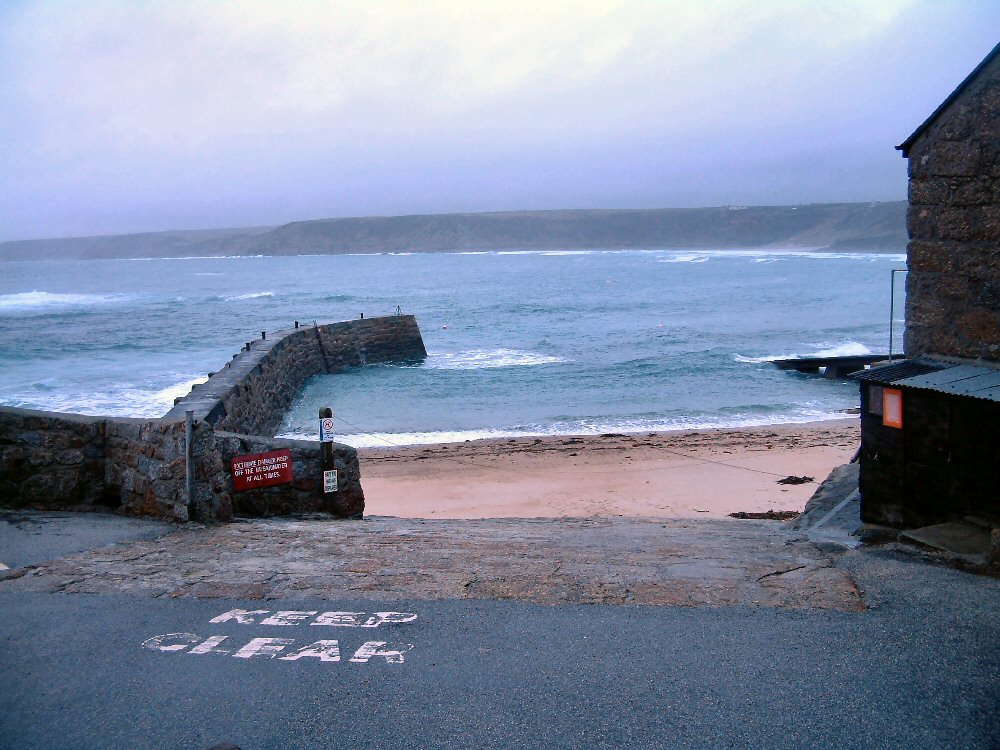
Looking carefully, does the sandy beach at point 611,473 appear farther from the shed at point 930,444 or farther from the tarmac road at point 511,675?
the tarmac road at point 511,675

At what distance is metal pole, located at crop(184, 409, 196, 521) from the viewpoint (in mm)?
7051

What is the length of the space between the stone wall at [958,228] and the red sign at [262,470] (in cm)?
584

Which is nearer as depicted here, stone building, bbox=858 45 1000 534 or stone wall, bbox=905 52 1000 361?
stone building, bbox=858 45 1000 534

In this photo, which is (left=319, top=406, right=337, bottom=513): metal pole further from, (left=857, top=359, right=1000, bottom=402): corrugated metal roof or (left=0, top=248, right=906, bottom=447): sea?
(left=0, top=248, right=906, bottom=447): sea

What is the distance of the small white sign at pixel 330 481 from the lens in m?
8.48

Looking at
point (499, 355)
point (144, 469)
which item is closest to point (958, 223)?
point (144, 469)

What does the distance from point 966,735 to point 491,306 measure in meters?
62.9

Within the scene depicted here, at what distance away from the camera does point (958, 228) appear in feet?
22.8

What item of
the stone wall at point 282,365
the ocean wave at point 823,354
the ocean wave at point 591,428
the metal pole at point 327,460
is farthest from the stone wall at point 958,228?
the ocean wave at point 823,354

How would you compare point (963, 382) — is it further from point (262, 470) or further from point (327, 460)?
point (262, 470)

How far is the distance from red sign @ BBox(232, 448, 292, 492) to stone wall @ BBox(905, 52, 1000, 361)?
584 centimetres

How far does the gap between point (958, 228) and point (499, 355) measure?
100 feet

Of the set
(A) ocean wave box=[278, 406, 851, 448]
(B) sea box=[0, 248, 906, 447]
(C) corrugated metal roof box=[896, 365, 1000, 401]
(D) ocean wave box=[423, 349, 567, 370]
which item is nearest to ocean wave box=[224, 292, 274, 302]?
(B) sea box=[0, 248, 906, 447]

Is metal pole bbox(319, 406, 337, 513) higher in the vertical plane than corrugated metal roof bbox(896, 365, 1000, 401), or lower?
lower
